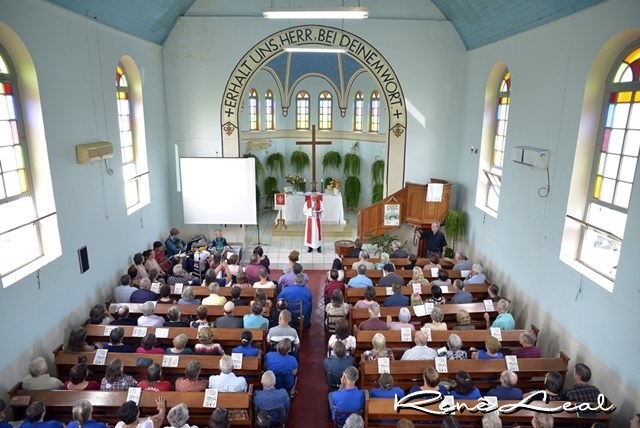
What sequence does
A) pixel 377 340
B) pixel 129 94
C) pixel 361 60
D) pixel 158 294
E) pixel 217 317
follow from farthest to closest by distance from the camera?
pixel 361 60 → pixel 129 94 → pixel 158 294 → pixel 217 317 → pixel 377 340

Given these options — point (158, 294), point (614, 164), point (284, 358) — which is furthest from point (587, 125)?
point (158, 294)

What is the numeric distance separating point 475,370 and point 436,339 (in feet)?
2.68

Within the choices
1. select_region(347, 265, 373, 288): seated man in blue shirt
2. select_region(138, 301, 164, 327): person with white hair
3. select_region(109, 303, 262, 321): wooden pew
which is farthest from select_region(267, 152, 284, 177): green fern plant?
select_region(138, 301, 164, 327): person with white hair

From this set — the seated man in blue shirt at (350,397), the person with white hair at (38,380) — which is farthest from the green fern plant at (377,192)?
the person with white hair at (38,380)

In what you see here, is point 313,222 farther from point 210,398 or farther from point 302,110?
point 210,398

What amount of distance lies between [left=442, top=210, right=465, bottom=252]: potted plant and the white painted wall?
6.42 metres

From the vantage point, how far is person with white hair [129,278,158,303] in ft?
21.7

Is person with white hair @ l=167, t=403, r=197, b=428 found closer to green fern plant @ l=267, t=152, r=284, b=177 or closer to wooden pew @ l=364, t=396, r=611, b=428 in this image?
wooden pew @ l=364, t=396, r=611, b=428

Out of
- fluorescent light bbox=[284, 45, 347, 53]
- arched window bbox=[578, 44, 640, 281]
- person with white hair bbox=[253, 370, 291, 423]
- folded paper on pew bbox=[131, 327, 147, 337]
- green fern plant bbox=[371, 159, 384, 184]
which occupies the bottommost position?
person with white hair bbox=[253, 370, 291, 423]

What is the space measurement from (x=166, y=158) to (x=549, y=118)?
26.1ft

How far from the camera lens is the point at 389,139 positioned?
35.6 feet

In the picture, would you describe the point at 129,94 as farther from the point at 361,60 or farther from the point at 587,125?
the point at 587,125

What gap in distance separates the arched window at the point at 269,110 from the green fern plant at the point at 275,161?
1087 millimetres

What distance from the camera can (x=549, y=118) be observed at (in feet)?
21.4
